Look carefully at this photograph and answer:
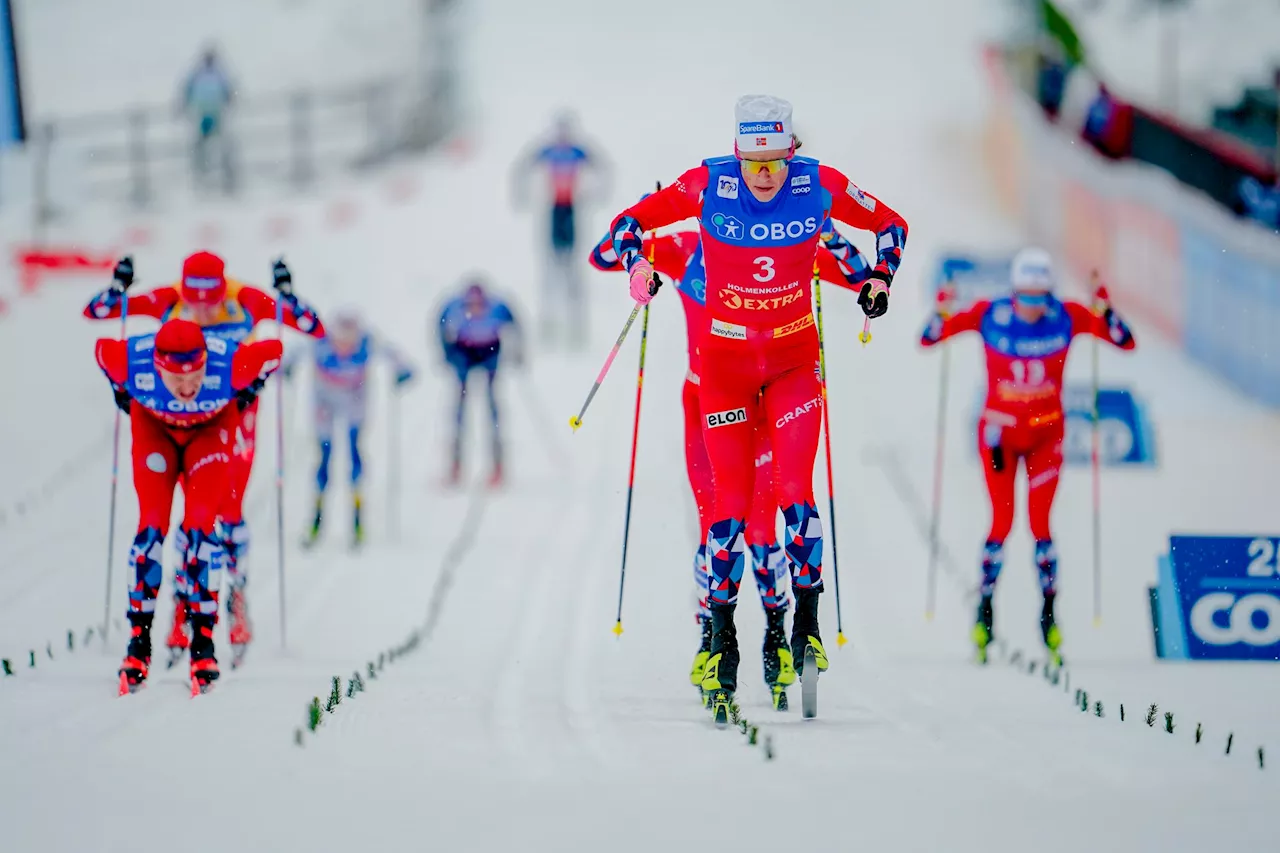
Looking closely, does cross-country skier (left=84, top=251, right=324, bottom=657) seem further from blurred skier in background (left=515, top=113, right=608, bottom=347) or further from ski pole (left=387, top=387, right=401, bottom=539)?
blurred skier in background (left=515, top=113, right=608, bottom=347)

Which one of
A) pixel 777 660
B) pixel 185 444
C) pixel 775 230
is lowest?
pixel 777 660

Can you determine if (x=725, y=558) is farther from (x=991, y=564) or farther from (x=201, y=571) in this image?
(x=991, y=564)

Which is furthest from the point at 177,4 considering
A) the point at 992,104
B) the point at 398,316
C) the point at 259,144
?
the point at 992,104

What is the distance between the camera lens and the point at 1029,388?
9.81 meters

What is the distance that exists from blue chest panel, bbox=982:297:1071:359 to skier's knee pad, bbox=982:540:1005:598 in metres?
1.10

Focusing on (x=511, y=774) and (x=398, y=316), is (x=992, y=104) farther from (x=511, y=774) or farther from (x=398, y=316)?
(x=511, y=774)

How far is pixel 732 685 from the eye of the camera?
7438mm

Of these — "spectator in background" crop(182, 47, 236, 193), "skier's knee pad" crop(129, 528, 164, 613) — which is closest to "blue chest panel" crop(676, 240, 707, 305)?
"skier's knee pad" crop(129, 528, 164, 613)

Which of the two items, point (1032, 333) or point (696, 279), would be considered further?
point (1032, 333)

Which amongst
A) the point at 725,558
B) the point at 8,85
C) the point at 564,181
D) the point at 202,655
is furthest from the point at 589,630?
the point at 564,181

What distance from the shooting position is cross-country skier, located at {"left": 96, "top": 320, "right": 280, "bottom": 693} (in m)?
7.89

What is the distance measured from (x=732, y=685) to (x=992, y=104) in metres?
21.8

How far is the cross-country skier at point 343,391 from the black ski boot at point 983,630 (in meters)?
5.49

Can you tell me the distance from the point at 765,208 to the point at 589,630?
3970 millimetres
